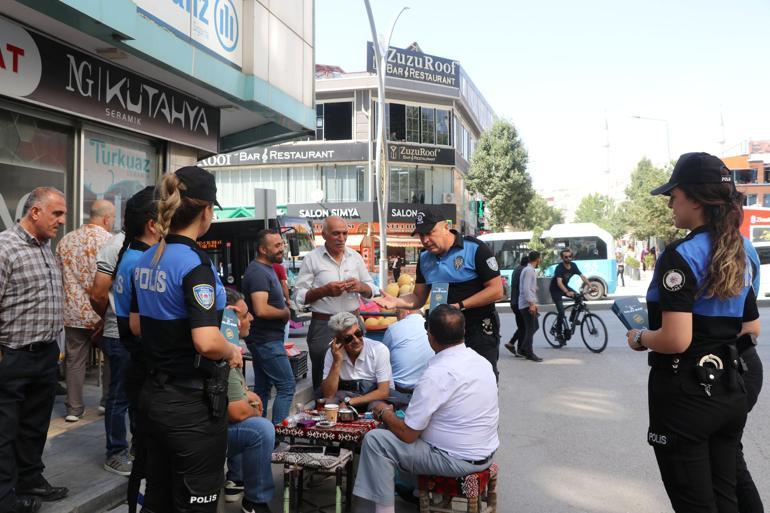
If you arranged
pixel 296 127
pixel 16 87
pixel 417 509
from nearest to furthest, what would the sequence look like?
pixel 417 509, pixel 16 87, pixel 296 127

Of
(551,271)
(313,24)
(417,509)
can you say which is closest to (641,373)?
(417,509)

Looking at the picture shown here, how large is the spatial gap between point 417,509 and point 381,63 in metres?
17.6

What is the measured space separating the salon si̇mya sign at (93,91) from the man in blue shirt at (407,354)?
461 cm

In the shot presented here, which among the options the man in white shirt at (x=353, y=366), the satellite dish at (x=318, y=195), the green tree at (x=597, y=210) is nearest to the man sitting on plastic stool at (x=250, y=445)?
the man in white shirt at (x=353, y=366)

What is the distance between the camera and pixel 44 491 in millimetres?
4102

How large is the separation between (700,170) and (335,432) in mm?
2692

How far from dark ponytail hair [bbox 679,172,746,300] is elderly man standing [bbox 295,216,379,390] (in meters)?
3.50

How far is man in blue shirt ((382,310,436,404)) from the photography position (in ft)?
18.7

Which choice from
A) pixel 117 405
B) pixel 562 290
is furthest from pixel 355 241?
pixel 117 405

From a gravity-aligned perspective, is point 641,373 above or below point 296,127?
below

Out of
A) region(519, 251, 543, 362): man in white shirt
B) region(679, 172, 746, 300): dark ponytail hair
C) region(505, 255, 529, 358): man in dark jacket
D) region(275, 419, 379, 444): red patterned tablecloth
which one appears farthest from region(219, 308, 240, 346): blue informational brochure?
region(505, 255, 529, 358): man in dark jacket

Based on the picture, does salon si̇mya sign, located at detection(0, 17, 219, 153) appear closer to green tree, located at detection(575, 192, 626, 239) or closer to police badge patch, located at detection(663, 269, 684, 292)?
police badge patch, located at detection(663, 269, 684, 292)

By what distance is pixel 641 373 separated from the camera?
947cm

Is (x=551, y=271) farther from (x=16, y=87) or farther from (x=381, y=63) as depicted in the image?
(x=16, y=87)
